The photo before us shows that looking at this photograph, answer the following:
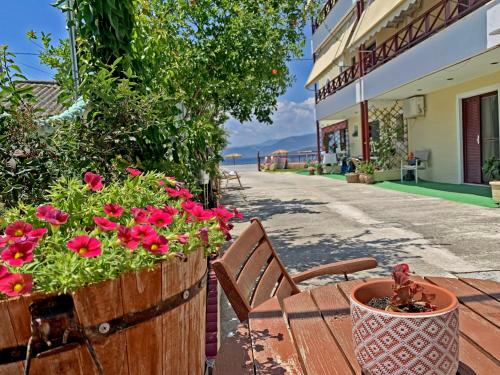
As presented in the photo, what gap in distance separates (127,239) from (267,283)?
103cm

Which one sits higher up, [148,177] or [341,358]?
[148,177]

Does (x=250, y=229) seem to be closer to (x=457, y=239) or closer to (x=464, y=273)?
Result: (x=464, y=273)

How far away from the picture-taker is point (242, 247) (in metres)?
1.68

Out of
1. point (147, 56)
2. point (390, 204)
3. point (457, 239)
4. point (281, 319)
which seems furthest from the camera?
point (390, 204)

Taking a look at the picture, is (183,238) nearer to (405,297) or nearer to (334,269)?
(405,297)

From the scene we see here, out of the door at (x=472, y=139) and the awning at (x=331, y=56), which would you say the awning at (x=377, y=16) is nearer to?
the awning at (x=331, y=56)

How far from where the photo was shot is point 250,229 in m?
1.84

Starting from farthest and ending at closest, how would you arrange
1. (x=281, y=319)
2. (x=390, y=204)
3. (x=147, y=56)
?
(x=390, y=204)
(x=147, y=56)
(x=281, y=319)

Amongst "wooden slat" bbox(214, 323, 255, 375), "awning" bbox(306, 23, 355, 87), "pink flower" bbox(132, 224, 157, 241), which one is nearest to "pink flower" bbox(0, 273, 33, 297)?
"pink flower" bbox(132, 224, 157, 241)

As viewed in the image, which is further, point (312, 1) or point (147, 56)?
point (312, 1)

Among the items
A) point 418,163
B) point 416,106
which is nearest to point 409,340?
point 418,163

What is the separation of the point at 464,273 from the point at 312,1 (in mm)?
5656

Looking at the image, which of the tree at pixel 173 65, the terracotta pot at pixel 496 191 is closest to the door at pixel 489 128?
the terracotta pot at pixel 496 191

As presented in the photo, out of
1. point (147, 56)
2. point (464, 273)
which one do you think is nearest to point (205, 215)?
point (147, 56)
